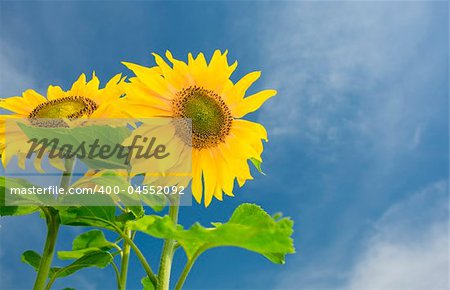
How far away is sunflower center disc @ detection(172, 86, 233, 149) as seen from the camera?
2.01m

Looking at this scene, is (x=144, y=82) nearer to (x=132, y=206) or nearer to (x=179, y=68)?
(x=179, y=68)

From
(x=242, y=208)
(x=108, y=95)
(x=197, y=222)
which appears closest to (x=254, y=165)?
(x=242, y=208)

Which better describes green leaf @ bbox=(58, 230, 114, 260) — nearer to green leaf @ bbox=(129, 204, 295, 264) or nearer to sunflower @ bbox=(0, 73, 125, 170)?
sunflower @ bbox=(0, 73, 125, 170)

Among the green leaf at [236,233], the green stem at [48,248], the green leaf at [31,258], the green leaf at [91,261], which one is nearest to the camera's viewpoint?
the green leaf at [236,233]

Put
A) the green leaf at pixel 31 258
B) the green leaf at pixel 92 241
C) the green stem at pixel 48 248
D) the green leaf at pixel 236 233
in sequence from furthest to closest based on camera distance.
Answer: the green leaf at pixel 31 258 < the green leaf at pixel 92 241 < the green stem at pixel 48 248 < the green leaf at pixel 236 233

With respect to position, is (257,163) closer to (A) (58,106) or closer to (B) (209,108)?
(B) (209,108)

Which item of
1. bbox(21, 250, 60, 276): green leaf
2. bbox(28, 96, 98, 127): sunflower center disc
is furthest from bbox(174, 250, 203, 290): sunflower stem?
bbox(21, 250, 60, 276): green leaf

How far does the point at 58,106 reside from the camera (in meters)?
2.11

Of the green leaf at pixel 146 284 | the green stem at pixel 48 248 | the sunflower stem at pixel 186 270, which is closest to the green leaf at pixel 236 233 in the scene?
the sunflower stem at pixel 186 270

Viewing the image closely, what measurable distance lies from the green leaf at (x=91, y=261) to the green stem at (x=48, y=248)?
0.74ft

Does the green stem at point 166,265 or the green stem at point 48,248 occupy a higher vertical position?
the green stem at point 48,248

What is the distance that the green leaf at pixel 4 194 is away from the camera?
5.16 feet

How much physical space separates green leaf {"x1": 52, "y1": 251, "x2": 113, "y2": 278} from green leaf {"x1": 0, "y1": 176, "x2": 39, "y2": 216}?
9.6 inches

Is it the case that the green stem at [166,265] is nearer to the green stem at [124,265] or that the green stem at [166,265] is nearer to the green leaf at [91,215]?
the green leaf at [91,215]
